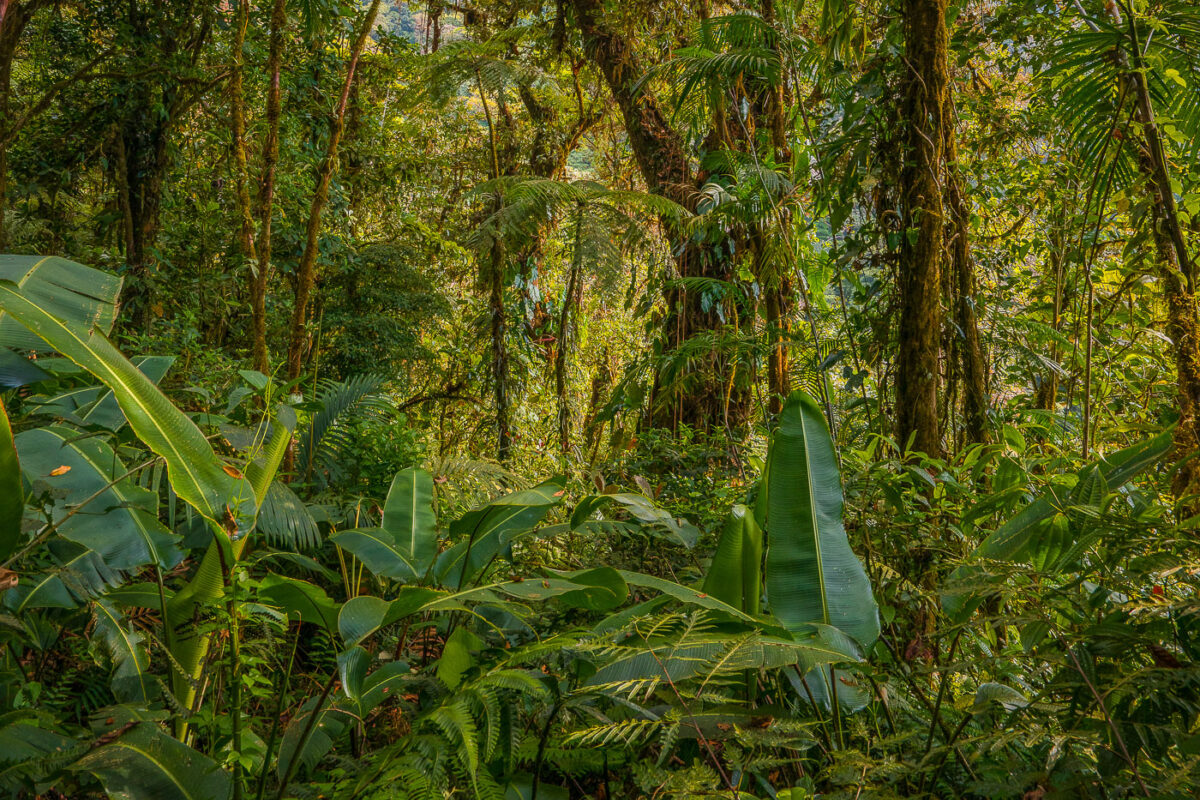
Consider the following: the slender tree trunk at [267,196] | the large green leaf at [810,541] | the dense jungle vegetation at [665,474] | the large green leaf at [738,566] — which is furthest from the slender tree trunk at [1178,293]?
the slender tree trunk at [267,196]

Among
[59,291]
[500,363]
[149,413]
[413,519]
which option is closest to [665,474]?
[500,363]

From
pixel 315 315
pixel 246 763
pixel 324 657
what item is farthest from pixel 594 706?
pixel 315 315

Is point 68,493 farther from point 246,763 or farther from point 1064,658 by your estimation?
point 1064,658

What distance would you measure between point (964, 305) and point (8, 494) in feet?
8.75

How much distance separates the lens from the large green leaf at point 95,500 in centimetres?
150

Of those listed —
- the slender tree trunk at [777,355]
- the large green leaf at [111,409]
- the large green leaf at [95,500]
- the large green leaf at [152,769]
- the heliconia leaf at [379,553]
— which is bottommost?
the large green leaf at [152,769]

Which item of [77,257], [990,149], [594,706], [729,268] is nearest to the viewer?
[594,706]

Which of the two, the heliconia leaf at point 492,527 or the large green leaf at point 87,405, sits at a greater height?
the large green leaf at point 87,405

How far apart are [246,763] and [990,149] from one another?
4768 millimetres

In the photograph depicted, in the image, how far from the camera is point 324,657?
204 cm

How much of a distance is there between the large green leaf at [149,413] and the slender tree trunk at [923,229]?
211 centimetres

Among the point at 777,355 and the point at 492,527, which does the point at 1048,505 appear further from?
the point at 777,355

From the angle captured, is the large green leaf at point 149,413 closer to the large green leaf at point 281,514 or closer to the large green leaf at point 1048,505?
the large green leaf at point 281,514

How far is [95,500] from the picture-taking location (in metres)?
1.58
